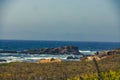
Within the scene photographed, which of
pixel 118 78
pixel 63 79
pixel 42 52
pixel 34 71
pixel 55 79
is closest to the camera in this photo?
pixel 118 78

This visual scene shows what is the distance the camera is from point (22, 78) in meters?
24.9

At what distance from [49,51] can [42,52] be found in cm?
280

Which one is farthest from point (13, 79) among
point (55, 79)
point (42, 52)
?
point (42, 52)

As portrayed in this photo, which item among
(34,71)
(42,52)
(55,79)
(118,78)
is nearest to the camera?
(118,78)

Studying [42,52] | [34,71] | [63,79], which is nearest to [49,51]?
[42,52]

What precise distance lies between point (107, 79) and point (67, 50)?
10961 centimetres

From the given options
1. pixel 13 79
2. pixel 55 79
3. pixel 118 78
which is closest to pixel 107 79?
pixel 118 78

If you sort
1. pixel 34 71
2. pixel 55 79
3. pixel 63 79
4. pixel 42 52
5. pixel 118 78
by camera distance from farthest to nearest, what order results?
1. pixel 42 52
2. pixel 34 71
3. pixel 55 79
4. pixel 63 79
5. pixel 118 78

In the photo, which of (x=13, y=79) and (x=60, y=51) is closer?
(x=13, y=79)

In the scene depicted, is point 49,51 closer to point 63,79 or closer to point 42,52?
point 42,52

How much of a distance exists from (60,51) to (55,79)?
339ft

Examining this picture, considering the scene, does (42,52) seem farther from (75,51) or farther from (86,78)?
(86,78)

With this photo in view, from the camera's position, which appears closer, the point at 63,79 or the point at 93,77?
the point at 93,77

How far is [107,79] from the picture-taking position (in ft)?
58.7
